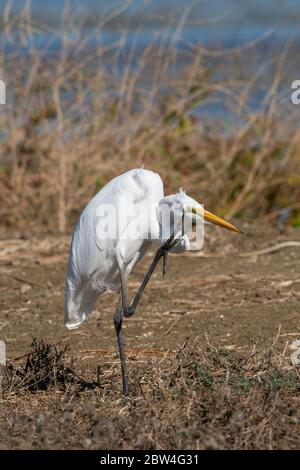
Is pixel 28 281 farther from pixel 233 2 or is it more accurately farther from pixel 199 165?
pixel 233 2

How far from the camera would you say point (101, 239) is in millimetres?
4527

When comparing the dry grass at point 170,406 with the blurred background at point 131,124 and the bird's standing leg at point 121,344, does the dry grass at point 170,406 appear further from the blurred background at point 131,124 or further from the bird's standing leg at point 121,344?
the blurred background at point 131,124

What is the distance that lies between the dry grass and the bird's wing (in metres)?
0.39

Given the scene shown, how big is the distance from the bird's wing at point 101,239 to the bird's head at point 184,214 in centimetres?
15

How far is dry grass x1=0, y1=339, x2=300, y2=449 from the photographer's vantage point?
11.4 feet

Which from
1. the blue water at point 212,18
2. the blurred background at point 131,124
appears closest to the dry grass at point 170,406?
the blurred background at point 131,124

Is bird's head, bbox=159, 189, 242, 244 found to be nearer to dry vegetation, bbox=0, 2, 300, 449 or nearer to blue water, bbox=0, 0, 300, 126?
dry vegetation, bbox=0, 2, 300, 449

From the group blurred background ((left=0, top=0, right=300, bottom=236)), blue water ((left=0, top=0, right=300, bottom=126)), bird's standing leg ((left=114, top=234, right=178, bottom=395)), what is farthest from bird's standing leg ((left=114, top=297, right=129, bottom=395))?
blue water ((left=0, top=0, right=300, bottom=126))

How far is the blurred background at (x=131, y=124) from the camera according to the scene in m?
8.02

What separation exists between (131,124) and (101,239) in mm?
3753

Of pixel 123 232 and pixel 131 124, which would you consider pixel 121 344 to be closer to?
pixel 123 232

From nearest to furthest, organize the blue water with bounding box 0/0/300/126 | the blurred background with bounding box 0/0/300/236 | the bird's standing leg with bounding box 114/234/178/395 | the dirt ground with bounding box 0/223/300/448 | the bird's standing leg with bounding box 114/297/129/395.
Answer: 1. the dirt ground with bounding box 0/223/300/448
2. the bird's standing leg with bounding box 114/297/129/395
3. the bird's standing leg with bounding box 114/234/178/395
4. the blurred background with bounding box 0/0/300/236
5. the blue water with bounding box 0/0/300/126
